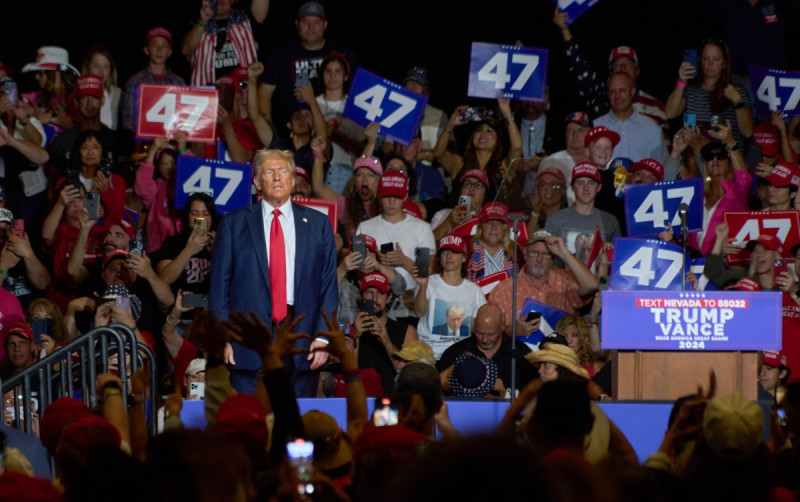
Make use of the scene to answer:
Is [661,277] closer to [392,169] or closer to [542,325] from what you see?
[542,325]

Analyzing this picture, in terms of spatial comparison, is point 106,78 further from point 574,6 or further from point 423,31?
point 574,6

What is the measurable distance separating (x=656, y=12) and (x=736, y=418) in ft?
32.3

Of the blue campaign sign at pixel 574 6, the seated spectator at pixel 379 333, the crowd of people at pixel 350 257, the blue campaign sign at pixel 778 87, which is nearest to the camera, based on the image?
the crowd of people at pixel 350 257

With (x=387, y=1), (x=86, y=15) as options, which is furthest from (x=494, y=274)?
(x=86, y=15)

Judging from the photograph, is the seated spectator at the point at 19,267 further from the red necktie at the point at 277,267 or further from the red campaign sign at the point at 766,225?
the red campaign sign at the point at 766,225

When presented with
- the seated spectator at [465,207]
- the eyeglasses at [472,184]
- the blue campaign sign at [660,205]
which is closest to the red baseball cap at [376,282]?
the seated spectator at [465,207]

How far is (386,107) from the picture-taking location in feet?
33.1

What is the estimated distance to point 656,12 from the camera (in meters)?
12.8

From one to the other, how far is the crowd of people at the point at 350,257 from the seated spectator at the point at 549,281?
0.06 feet

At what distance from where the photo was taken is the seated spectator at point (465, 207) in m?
9.73

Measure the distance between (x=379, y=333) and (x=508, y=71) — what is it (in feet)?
11.2

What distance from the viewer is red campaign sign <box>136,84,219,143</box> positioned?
1013cm

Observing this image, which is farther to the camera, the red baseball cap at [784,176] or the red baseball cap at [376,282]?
the red baseball cap at [784,176]

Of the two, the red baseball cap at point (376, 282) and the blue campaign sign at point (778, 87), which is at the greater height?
the blue campaign sign at point (778, 87)
